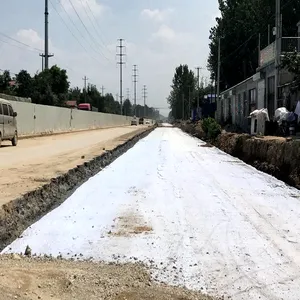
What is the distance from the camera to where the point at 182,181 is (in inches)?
516

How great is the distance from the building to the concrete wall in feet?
55.5

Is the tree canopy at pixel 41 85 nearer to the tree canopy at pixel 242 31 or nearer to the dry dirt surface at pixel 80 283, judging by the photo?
the tree canopy at pixel 242 31

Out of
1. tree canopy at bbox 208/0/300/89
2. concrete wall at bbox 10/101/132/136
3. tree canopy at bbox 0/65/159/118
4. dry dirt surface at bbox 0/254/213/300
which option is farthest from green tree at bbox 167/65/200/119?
dry dirt surface at bbox 0/254/213/300

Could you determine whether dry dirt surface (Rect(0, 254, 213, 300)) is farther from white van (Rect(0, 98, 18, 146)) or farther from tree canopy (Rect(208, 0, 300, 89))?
tree canopy (Rect(208, 0, 300, 89))

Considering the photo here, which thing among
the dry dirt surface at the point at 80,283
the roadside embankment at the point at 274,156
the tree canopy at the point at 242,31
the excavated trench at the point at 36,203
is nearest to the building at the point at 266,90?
the roadside embankment at the point at 274,156

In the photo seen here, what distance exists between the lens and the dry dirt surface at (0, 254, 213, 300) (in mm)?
4613

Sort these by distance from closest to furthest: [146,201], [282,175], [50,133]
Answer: [146,201] < [282,175] < [50,133]

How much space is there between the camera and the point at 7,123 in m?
23.2

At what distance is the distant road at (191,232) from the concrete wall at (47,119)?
22.9 metres

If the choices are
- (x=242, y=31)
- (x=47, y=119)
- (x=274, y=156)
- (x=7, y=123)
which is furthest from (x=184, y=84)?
(x=274, y=156)

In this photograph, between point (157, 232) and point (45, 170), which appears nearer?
point (157, 232)

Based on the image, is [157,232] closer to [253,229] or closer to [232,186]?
[253,229]

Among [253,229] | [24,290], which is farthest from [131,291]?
[253,229]

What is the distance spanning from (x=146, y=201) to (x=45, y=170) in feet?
13.3
